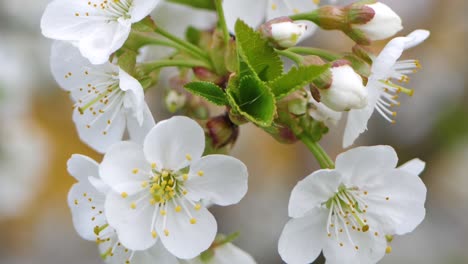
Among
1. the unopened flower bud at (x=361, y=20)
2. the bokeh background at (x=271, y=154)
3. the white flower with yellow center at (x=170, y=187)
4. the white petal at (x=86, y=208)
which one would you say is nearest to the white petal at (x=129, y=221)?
the white flower with yellow center at (x=170, y=187)

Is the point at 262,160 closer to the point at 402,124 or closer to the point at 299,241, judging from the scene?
the point at 402,124

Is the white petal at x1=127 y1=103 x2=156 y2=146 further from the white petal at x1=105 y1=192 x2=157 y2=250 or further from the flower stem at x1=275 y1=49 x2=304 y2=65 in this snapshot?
the flower stem at x1=275 y1=49 x2=304 y2=65

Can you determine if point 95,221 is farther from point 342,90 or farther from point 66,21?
point 342,90

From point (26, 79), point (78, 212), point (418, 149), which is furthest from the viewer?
point (26, 79)

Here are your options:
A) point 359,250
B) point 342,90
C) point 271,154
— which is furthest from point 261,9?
point 271,154

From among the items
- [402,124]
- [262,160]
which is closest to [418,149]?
[402,124]

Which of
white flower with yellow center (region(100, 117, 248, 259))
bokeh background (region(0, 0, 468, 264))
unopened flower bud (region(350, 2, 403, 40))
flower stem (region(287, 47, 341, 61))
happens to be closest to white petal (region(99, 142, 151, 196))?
white flower with yellow center (region(100, 117, 248, 259))
